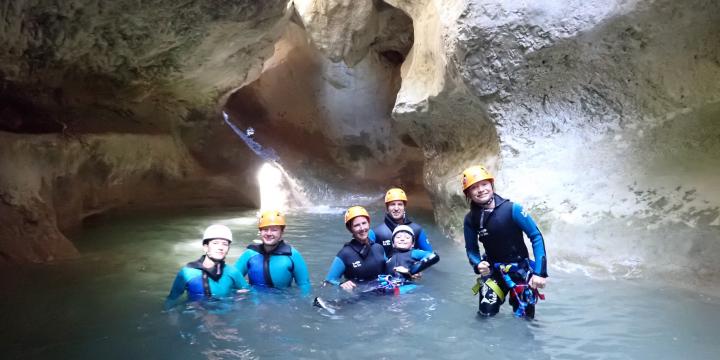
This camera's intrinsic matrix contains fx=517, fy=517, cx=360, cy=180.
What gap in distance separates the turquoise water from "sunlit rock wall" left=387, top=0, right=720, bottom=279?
1.92 ft

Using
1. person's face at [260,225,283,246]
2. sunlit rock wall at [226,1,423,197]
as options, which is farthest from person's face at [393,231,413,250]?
sunlit rock wall at [226,1,423,197]

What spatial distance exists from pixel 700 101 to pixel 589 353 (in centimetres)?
400

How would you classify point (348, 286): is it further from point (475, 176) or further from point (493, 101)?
point (493, 101)

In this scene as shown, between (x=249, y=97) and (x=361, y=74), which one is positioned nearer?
(x=361, y=74)

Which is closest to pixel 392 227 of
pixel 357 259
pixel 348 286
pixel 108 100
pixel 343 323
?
pixel 357 259

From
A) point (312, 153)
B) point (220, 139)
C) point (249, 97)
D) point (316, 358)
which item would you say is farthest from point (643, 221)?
point (249, 97)

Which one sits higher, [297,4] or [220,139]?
[297,4]

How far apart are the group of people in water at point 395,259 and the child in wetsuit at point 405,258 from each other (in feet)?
0.04

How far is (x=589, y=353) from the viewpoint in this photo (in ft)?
11.7

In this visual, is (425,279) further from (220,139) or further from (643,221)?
(220,139)

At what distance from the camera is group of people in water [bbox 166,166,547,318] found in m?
4.12

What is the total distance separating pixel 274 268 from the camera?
5230 mm

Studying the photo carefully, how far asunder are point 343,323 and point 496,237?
1.45m

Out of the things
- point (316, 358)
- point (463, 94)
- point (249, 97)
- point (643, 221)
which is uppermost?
point (249, 97)
